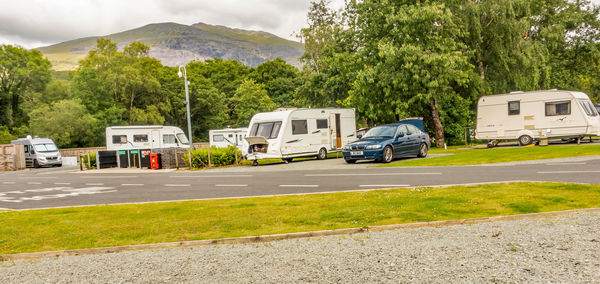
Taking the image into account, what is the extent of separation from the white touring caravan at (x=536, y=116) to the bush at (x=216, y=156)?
14.2 m

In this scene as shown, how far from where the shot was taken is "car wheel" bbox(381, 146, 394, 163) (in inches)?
789

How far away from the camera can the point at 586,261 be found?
488cm

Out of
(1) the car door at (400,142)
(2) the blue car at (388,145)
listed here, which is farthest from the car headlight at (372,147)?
(1) the car door at (400,142)

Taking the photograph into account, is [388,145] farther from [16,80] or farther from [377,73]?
[16,80]

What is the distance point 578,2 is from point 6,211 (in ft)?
138

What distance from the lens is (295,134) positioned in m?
24.9

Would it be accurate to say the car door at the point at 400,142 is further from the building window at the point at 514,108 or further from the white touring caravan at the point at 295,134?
the building window at the point at 514,108

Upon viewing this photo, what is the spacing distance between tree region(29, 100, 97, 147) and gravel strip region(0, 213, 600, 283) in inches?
1914

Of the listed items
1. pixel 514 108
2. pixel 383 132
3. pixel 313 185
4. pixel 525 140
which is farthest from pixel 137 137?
pixel 525 140

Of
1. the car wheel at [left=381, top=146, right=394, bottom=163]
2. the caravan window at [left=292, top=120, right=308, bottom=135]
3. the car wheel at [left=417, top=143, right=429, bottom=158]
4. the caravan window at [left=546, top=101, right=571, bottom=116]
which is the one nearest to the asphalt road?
the car wheel at [left=381, top=146, right=394, bottom=163]

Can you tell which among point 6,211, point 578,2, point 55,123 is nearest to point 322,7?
point 578,2

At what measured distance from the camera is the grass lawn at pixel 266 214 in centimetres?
721

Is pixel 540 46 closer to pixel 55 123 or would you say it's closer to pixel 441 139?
pixel 441 139

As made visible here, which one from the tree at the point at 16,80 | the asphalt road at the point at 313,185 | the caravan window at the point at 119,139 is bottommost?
the asphalt road at the point at 313,185
